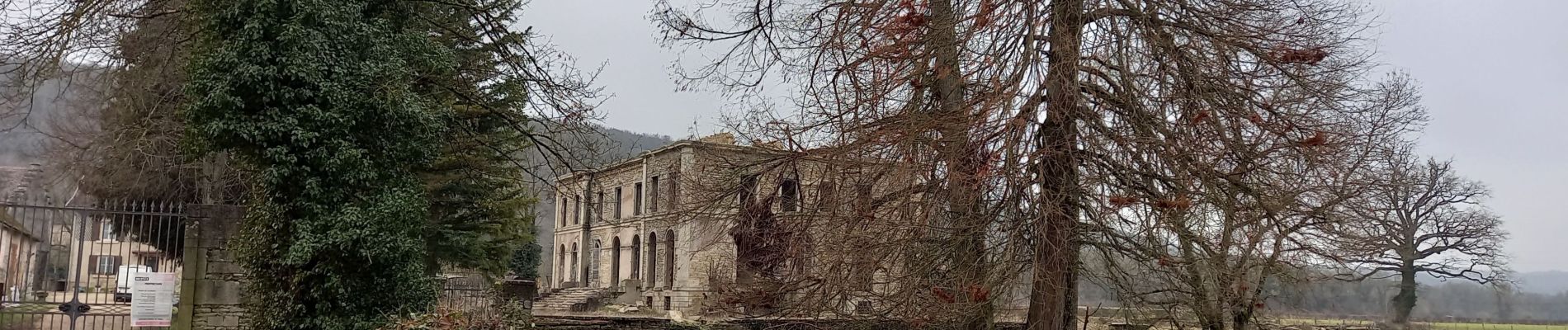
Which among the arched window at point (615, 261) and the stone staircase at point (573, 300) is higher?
the arched window at point (615, 261)

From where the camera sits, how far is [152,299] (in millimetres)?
10438

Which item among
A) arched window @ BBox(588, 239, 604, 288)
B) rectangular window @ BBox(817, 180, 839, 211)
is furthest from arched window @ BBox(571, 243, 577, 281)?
rectangular window @ BBox(817, 180, 839, 211)

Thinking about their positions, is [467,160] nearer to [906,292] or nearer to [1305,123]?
[906,292]

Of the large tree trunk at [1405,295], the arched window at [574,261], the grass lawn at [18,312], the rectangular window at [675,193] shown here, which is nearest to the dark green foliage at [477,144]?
the rectangular window at [675,193]

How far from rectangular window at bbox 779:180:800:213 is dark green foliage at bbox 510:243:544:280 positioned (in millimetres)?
29073

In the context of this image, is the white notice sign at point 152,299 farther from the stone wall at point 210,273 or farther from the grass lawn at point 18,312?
the grass lawn at point 18,312

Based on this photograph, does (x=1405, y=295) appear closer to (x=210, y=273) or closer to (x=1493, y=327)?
(x=1493, y=327)

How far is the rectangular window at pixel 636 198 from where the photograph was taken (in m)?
37.0

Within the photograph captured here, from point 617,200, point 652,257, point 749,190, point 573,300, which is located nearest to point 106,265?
point 749,190

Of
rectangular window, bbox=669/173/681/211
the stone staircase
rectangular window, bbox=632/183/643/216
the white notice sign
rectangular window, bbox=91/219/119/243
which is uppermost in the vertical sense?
rectangular window, bbox=632/183/643/216

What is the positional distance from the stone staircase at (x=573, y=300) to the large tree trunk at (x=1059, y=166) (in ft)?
82.7

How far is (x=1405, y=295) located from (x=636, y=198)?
24249 millimetres

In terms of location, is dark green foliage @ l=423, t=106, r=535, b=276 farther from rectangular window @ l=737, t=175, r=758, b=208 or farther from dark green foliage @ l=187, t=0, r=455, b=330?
rectangular window @ l=737, t=175, r=758, b=208

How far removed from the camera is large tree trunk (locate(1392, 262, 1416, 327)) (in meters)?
23.4
